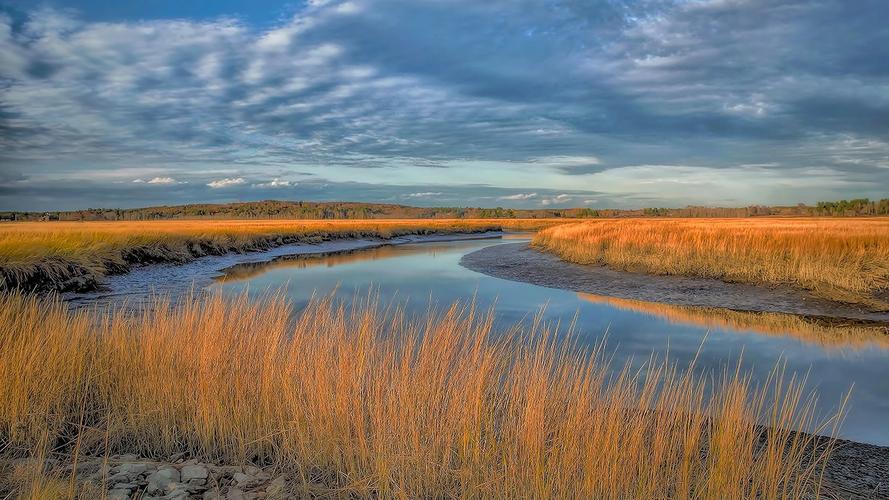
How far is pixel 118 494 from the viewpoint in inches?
142

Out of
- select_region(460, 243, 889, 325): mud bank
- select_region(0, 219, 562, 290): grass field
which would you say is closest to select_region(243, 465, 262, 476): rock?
select_region(0, 219, 562, 290): grass field

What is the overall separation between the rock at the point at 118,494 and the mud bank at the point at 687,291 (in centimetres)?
1367

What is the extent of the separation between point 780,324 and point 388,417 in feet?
35.9

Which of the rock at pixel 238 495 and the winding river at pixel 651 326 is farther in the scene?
the winding river at pixel 651 326

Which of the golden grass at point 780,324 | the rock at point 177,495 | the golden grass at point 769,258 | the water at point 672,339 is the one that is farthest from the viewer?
the golden grass at point 769,258

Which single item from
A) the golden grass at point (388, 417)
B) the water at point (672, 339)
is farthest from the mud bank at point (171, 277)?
the water at point (672, 339)

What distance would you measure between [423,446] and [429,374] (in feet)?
2.76

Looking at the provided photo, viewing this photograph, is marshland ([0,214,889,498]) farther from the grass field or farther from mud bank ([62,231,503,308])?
the grass field

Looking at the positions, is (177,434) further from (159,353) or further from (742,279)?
(742,279)

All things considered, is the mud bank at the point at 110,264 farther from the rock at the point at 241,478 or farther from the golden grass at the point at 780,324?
the golden grass at the point at 780,324

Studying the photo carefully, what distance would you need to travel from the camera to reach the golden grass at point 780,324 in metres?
10.5

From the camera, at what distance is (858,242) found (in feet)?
55.9

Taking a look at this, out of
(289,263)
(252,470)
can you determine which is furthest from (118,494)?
(289,263)

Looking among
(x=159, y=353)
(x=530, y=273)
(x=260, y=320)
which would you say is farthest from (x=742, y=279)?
(x=159, y=353)
